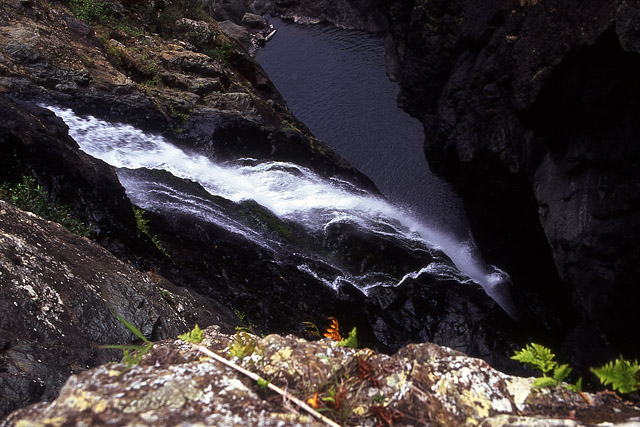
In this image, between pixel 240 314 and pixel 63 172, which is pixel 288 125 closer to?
pixel 240 314

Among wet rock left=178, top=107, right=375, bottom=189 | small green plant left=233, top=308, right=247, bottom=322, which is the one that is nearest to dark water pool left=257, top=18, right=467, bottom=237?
wet rock left=178, top=107, right=375, bottom=189

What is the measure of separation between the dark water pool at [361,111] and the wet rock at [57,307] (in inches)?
403

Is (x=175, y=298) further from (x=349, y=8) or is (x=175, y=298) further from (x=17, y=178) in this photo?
(x=349, y=8)

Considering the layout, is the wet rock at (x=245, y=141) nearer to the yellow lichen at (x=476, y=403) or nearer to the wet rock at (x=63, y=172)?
the wet rock at (x=63, y=172)

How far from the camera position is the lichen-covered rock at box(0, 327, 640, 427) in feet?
5.74

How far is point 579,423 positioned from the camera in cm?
172

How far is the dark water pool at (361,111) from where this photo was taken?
14375mm

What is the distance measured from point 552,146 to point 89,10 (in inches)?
527

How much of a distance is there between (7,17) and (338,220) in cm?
913

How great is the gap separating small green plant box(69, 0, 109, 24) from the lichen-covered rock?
46.7 feet

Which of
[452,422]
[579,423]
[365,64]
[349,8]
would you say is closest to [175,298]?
[452,422]

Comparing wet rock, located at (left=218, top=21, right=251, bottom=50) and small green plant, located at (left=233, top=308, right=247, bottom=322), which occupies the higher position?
wet rock, located at (left=218, top=21, right=251, bottom=50)

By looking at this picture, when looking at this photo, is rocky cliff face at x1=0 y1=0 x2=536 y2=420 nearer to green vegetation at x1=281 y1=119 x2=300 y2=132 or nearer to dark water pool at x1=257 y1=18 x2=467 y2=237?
green vegetation at x1=281 y1=119 x2=300 y2=132

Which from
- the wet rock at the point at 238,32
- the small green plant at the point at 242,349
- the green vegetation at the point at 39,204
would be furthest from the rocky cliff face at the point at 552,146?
the wet rock at the point at 238,32
